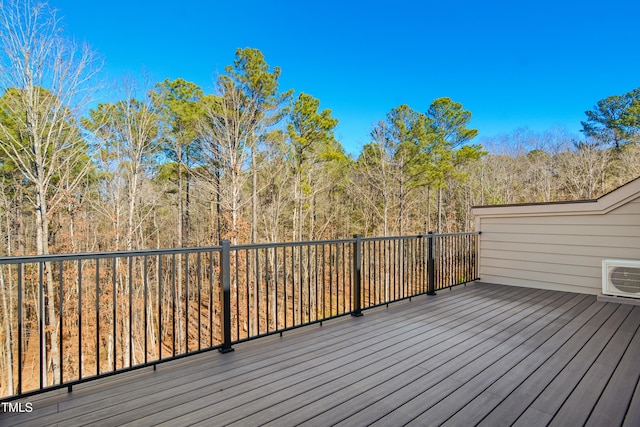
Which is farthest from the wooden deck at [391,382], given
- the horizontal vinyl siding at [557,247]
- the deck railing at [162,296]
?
the horizontal vinyl siding at [557,247]

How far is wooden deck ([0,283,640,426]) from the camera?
1.63m

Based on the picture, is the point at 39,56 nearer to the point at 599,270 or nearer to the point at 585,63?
the point at 599,270

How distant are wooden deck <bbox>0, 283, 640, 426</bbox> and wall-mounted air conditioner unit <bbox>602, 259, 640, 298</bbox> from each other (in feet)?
3.37

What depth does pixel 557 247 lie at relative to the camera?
4.69 meters

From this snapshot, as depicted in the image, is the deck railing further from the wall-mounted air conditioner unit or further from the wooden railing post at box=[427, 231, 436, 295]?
the wall-mounted air conditioner unit

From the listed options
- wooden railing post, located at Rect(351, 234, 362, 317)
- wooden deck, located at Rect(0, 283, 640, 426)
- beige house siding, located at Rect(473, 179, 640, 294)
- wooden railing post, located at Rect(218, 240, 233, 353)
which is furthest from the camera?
beige house siding, located at Rect(473, 179, 640, 294)

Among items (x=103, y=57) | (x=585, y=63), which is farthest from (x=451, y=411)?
(x=585, y=63)

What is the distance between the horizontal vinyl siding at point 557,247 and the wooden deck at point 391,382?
1542mm

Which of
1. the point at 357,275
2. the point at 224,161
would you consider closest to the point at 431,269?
the point at 357,275

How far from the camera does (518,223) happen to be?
199 inches

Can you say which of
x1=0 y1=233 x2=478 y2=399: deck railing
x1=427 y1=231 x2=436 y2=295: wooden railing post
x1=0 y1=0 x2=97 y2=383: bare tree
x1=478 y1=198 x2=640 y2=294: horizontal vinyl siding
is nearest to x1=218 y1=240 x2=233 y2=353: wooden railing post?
x1=0 y1=233 x2=478 y2=399: deck railing

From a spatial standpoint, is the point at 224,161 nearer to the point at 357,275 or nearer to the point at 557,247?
the point at 357,275

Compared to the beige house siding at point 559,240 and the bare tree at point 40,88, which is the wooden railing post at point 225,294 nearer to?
the beige house siding at point 559,240

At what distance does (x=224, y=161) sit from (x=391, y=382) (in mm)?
10528
